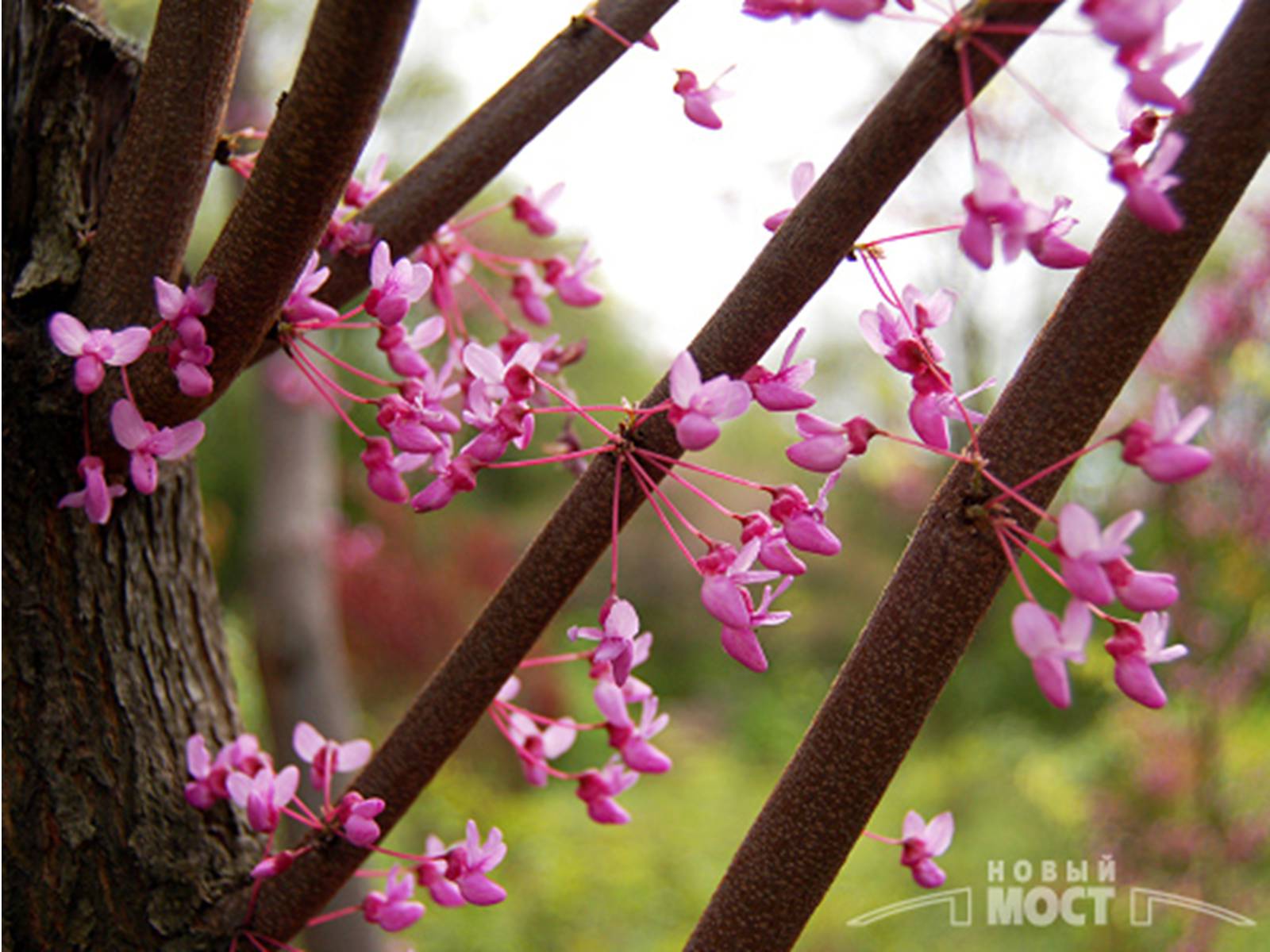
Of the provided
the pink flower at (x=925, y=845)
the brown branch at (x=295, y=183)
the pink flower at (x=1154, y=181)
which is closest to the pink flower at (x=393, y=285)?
the brown branch at (x=295, y=183)

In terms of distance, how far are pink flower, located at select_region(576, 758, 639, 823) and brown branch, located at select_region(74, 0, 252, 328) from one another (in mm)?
428

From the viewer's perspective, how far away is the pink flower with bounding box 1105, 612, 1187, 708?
511 millimetres

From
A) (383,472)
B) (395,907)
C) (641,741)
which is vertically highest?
(383,472)

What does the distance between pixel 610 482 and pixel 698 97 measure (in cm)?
24

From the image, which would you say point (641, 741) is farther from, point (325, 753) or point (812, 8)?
point (812, 8)

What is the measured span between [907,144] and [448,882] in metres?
0.51

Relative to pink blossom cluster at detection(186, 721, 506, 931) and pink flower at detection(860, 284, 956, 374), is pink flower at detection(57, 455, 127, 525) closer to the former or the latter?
pink blossom cluster at detection(186, 721, 506, 931)

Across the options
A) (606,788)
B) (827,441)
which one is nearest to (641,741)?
(606,788)

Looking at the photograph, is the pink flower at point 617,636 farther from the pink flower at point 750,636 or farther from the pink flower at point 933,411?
the pink flower at point 933,411

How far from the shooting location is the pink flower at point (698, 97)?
647 mm

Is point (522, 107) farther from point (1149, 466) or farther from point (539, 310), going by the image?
point (1149, 466)

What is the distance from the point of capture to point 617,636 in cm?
54

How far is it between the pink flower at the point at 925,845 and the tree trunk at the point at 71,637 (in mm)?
458

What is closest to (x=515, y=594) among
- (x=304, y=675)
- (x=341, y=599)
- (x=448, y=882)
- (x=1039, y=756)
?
(x=448, y=882)
